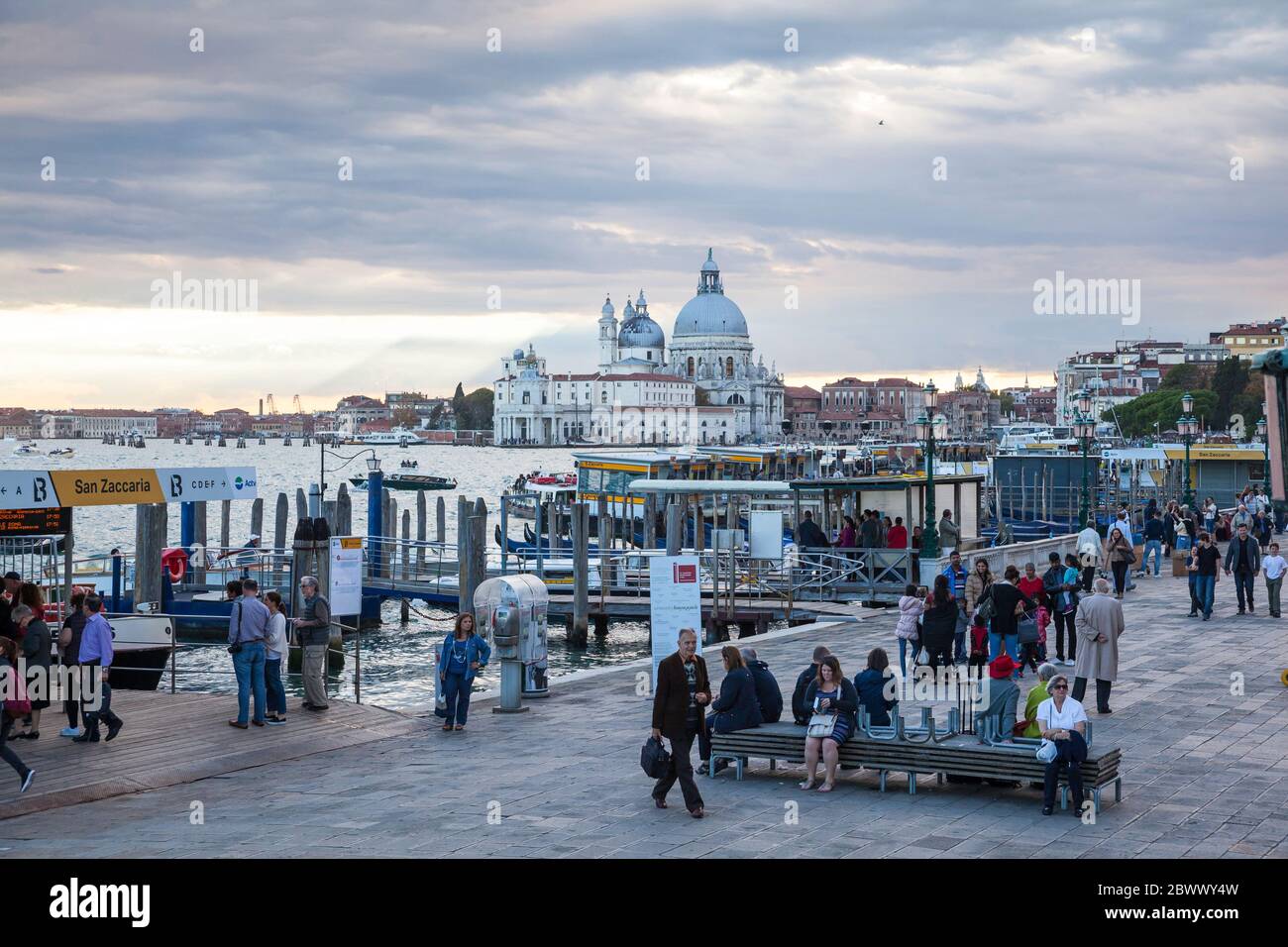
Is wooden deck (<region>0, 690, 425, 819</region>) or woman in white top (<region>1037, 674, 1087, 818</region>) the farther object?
wooden deck (<region>0, 690, 425, 819</region>)

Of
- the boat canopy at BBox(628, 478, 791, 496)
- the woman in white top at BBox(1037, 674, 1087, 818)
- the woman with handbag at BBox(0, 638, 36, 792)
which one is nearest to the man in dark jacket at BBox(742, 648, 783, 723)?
the woman in white top at BBox(1037, 674, 1087, 818)

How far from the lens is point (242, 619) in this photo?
12.0 metres

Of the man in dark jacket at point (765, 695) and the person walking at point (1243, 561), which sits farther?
the person walking at point (1243, 561)

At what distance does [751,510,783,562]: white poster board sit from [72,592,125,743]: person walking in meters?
14.0

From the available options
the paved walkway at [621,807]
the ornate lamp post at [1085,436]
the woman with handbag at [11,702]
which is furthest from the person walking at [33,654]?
the ornate lamp post at [1085,436]

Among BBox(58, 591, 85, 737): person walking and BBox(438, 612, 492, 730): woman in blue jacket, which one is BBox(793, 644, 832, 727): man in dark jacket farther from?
BBox(58, 591, 85, 737): person walking

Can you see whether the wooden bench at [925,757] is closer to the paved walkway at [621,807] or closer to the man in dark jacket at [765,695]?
the man in dark jacket at [765,695]

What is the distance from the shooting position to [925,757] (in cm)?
966

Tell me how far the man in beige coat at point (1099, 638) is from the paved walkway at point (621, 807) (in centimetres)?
41

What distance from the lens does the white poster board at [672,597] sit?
45.3 feet

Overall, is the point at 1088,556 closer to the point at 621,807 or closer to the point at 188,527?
the point at 621,807

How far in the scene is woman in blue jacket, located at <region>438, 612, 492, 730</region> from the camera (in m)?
12.0
